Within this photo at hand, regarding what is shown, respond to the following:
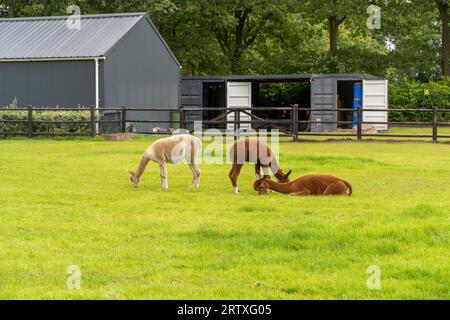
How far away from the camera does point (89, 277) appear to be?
7902 millimetres

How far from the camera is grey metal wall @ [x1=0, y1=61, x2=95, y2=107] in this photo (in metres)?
32.1

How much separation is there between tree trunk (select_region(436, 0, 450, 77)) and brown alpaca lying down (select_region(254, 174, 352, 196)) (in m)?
35.7

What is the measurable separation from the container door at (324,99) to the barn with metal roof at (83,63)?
6.68 m

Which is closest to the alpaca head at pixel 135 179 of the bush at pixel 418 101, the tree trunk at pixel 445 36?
the bush at pixel 418 101

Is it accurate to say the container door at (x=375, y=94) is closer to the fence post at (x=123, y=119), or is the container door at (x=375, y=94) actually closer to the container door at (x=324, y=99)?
the container door at (x=324, y=99)

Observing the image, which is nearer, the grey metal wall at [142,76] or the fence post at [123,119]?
the fence post at [123,119]

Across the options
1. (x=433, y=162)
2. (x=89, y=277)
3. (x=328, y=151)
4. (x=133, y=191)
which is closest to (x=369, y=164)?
(x=433, y=162)

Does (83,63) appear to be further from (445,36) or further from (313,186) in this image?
(445,36)

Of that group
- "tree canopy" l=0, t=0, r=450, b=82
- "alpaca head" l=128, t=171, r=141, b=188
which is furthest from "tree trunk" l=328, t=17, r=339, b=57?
"alpaca head" l=128, t=171, r=141, b=188

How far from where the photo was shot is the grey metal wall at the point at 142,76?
3262cm

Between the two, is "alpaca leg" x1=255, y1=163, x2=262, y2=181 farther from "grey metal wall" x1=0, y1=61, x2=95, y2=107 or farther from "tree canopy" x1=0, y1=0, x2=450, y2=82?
"tree canopy" x1=0, y1=0, x2=450, y2=82

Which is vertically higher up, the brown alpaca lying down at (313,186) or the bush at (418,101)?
the bush at (418,101)

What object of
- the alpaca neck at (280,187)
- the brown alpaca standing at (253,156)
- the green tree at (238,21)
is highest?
the green tree at (238,21)
